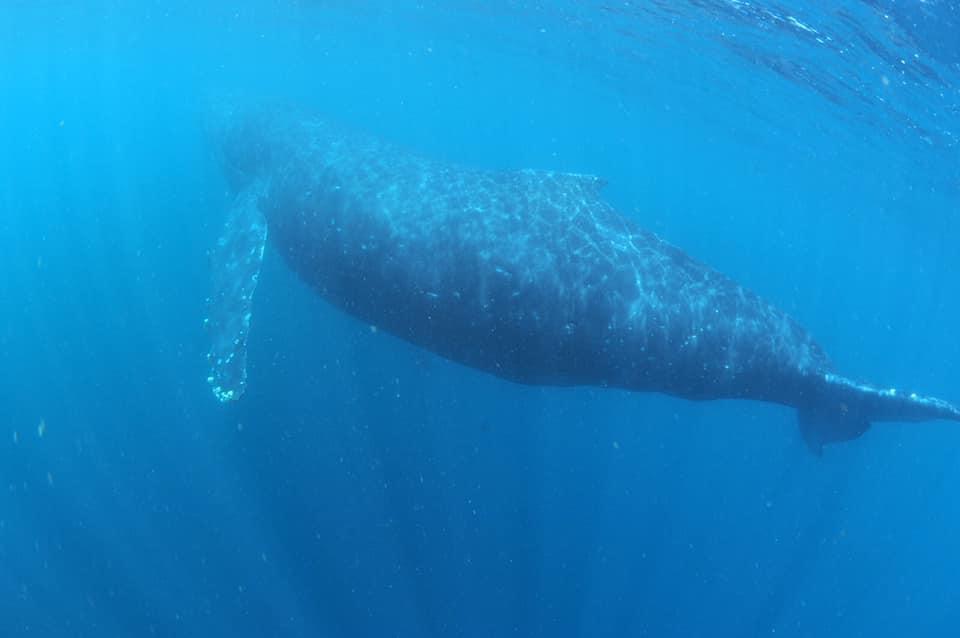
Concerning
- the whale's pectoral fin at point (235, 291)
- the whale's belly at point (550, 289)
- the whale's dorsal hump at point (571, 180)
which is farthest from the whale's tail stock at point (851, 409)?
the whale's pectoral fin at point (235, 291)

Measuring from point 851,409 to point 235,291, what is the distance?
Answer: 36.6 ft

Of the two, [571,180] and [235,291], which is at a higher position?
[571,180]

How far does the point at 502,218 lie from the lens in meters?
10.1

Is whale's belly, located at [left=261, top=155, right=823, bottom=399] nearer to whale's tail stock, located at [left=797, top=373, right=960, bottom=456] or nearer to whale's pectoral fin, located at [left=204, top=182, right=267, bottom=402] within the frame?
whale's tail stock, located at [left=797, top=373, right=960, bottom=456]

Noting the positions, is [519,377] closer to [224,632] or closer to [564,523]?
[564,523]

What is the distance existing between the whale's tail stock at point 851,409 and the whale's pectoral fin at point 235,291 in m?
9.53

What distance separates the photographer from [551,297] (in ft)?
31.5

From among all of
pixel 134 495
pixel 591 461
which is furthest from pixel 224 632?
pixel 591 461

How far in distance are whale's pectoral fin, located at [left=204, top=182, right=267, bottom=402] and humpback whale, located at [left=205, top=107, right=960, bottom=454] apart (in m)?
0.07

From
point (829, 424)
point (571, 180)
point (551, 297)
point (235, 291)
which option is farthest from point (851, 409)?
point (235, 291)

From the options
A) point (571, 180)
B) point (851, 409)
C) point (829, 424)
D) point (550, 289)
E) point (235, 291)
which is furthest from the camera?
point (235, 291)

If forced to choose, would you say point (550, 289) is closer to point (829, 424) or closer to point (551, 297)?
point (551, 297)

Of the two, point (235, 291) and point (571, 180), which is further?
point (235, 291)

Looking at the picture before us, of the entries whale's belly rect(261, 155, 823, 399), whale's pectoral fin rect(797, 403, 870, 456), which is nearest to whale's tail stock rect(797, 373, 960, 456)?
whale's pectoral fin rect(797, 403, 870, 456)
